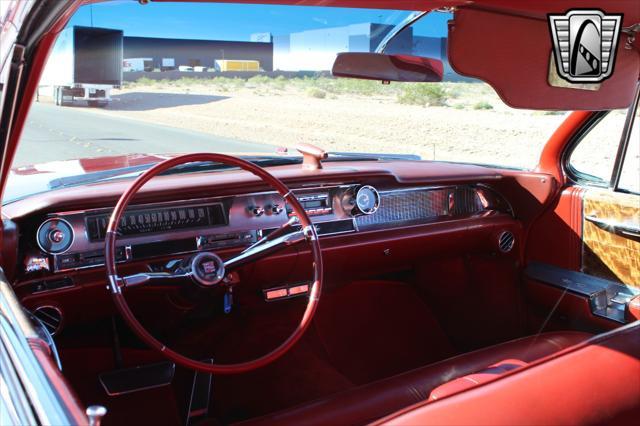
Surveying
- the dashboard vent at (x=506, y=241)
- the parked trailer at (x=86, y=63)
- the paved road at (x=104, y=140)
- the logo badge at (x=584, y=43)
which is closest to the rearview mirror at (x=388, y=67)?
the logo badge at (x=584, y=43)

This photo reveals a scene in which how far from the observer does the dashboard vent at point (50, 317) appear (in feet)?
8.84

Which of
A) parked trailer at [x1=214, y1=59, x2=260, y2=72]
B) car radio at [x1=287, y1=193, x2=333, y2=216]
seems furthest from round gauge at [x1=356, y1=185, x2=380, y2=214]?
parked trailer at [x1=214, y1=59, x2=260, y2=72]

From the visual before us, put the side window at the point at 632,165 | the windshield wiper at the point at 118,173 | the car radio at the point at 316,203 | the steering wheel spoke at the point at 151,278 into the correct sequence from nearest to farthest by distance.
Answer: the steering wheel spoke at the point at 151,278 → the windshield wiper at the point at 118,173 → the car radio at the point at 316,203 → the side window at the point at 632,165

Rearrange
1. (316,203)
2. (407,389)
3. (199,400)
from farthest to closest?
(316,203) → (199,400) → (407,389)

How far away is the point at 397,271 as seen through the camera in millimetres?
4414

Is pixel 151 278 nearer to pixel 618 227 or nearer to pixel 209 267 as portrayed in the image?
pixel 209 267

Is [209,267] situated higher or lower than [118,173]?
lower

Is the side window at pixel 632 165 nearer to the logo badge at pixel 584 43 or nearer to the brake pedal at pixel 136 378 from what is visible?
the logo badge at pixel 584 43

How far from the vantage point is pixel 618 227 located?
371 cm

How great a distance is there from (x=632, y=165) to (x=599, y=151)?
236mm

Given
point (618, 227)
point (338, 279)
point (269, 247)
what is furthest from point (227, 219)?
point (618, 227)

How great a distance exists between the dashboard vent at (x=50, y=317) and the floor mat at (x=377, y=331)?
1728mm

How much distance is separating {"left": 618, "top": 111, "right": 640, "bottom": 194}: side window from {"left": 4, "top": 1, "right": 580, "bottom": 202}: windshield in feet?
1.48

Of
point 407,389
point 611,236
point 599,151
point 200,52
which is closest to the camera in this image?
point 407,389
